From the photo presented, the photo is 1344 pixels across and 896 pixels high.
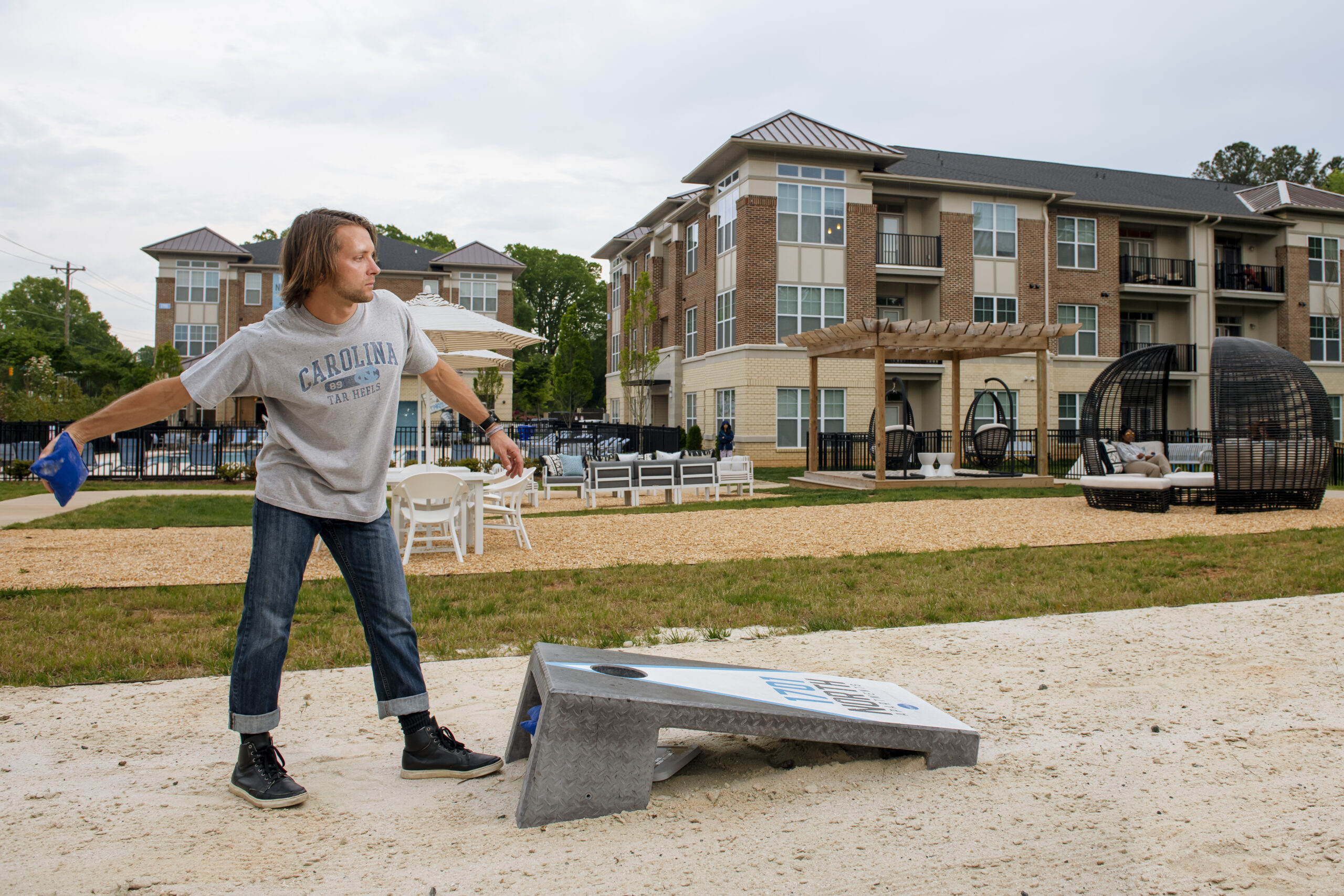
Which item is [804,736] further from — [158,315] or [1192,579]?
[158,315]

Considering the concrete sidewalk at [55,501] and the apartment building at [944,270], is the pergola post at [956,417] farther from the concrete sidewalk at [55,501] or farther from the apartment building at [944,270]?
the concrete sidewalk at [55,501]

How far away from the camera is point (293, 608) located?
2.78 meters

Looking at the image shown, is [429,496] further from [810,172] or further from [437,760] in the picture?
[810,172]

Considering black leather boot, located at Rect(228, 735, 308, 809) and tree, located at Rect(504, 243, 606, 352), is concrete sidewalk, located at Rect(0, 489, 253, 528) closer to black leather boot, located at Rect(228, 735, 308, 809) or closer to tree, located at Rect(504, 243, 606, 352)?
black leather boot, located at Rect(228, 735, 308, 809)

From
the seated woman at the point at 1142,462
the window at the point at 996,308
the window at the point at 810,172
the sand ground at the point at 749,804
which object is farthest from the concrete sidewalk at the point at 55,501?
the window at the point at 996,308

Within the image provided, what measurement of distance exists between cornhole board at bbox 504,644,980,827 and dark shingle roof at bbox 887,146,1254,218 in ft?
105

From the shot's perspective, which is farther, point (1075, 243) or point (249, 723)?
point (1075, 243)

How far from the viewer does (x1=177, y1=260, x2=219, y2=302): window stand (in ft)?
155

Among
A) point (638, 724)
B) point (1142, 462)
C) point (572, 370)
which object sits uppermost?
point (572, 370)

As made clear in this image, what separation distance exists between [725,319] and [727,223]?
337cm

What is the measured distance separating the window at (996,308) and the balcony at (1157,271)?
5.73m

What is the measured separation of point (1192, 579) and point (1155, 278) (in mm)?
33635

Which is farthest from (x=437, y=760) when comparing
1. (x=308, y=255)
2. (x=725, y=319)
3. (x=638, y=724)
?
(x=725, y=319)

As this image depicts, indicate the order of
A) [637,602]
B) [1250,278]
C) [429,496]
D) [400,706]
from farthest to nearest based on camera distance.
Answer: [1250,278], [429,496], [637,602], [400,706]
